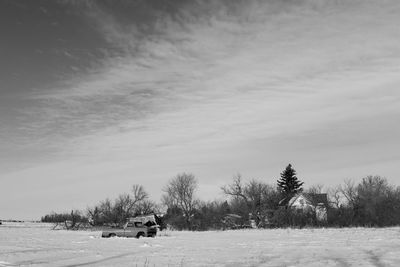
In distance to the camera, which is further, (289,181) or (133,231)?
(289,181)

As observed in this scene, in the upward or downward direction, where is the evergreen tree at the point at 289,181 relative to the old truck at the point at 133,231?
upward

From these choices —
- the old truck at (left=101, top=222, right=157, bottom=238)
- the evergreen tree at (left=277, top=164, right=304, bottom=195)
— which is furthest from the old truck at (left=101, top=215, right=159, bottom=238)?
the evergreen tree at (left=277, top=164, right=304, bottom=195)

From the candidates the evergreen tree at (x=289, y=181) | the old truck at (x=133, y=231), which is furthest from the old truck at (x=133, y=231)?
the evergreen tree at (x=289, y=181)

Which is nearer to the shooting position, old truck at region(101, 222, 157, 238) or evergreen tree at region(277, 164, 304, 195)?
old truck at region(101, 222, 157, 238)

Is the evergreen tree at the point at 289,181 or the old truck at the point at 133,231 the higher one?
the evergreen tree at the point at 289,181

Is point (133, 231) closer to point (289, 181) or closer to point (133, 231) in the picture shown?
point (133, 231)

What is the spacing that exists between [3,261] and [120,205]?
91.0m

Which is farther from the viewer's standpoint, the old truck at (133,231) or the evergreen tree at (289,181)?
the evergreen tree at (289,181)

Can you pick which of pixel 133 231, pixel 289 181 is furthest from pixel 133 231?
pixel 289 181

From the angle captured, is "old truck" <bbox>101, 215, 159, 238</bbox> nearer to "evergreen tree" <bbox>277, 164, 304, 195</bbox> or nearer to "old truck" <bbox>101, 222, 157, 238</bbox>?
"old truck" <bbox>101, 222, 157, 238</bbox>

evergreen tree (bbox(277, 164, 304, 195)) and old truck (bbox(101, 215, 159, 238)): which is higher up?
evergreen tree (bbox(277, 164, 304, 195))

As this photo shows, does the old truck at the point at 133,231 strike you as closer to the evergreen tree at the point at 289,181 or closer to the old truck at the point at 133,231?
the old truck at the point at 133,231

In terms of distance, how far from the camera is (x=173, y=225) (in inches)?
2985

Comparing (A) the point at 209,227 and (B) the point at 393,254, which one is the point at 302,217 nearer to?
(A) the point at 209,227
